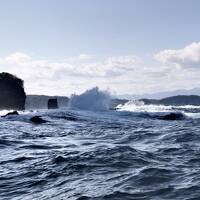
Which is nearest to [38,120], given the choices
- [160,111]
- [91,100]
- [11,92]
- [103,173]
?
[103,173]

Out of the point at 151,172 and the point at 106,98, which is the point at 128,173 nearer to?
the point at 151,172

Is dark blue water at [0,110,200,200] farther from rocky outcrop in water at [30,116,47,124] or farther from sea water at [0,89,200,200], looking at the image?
rocky outcrop in water at [30,116,47,124]

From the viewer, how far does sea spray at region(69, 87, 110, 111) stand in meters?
90.2

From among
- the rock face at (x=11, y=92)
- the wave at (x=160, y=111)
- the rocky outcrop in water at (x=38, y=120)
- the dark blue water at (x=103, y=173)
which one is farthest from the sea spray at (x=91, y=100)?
the dark blue water at (x=103, y=173)

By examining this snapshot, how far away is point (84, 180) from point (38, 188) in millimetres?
1438

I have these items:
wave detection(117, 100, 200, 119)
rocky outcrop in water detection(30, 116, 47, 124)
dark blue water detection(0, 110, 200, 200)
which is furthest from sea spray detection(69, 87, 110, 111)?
dark blue water detection(0, 110, 200, 200)

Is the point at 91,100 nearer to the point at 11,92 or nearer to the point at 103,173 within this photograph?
the point at 11,92

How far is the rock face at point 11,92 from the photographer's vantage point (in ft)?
350

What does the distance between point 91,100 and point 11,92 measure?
27.7 meters

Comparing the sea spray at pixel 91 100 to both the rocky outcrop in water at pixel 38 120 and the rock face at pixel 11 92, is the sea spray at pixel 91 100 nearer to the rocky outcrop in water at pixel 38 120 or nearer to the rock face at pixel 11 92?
the rock face at pixel 11 92

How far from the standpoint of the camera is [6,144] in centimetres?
2289

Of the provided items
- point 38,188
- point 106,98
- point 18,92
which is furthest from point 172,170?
point 18,92

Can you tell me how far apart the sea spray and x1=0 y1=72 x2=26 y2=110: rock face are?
796 inches

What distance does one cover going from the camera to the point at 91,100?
91938 mm
